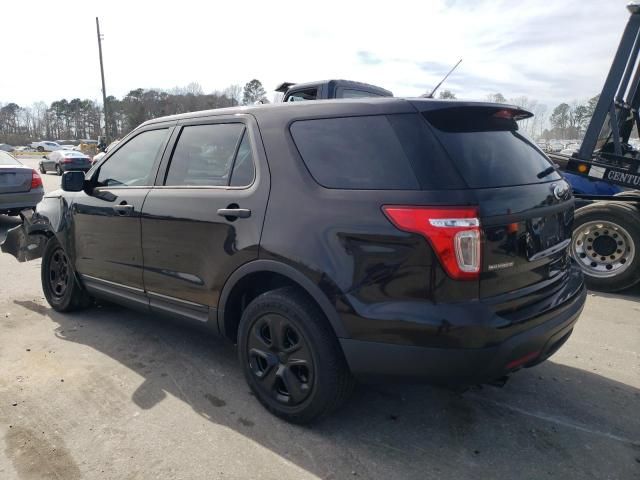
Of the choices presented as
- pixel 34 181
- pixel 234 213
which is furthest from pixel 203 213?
pixel 34 181

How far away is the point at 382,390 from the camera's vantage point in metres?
3.21

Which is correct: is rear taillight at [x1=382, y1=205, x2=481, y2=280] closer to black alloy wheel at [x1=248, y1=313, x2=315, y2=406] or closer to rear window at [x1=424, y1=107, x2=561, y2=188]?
rear window at [x1=424, y1=107, x2=561, y2=188]

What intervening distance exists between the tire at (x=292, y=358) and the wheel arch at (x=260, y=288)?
4.1 inches

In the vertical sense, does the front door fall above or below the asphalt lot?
above

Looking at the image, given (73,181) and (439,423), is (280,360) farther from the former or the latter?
(73,181)

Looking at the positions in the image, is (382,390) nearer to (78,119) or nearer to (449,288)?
(449,288)

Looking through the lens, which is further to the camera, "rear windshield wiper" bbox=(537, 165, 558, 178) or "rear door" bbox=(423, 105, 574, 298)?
"rear windshield wiper" bbox=(537, 165, 558, 178)

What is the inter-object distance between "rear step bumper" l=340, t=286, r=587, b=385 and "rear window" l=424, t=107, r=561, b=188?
769 mm

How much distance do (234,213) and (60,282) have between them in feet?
8.91

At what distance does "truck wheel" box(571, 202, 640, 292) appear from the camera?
5.30 metres

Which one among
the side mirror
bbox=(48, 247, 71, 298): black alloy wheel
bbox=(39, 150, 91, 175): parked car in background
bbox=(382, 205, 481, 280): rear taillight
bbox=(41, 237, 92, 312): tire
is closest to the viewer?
bbox=(382, 205, 481, 280): rear taillight

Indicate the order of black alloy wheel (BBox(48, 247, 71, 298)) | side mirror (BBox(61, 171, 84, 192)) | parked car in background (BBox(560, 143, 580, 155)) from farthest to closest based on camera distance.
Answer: parked car in background (BBox(560, 143, 580, 155)) < black alloy wheel (BBox(48, 247, 71, 298)) < side mirror (BBox(61, 171, 84, 192))

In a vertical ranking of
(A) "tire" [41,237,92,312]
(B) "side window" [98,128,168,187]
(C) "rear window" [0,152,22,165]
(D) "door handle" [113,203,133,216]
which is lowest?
(A) "tire" [41,237,92,312]

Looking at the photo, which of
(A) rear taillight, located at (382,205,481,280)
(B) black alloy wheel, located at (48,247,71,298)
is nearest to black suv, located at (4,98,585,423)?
(A) rear taillight, located at (382,205,481,280)
